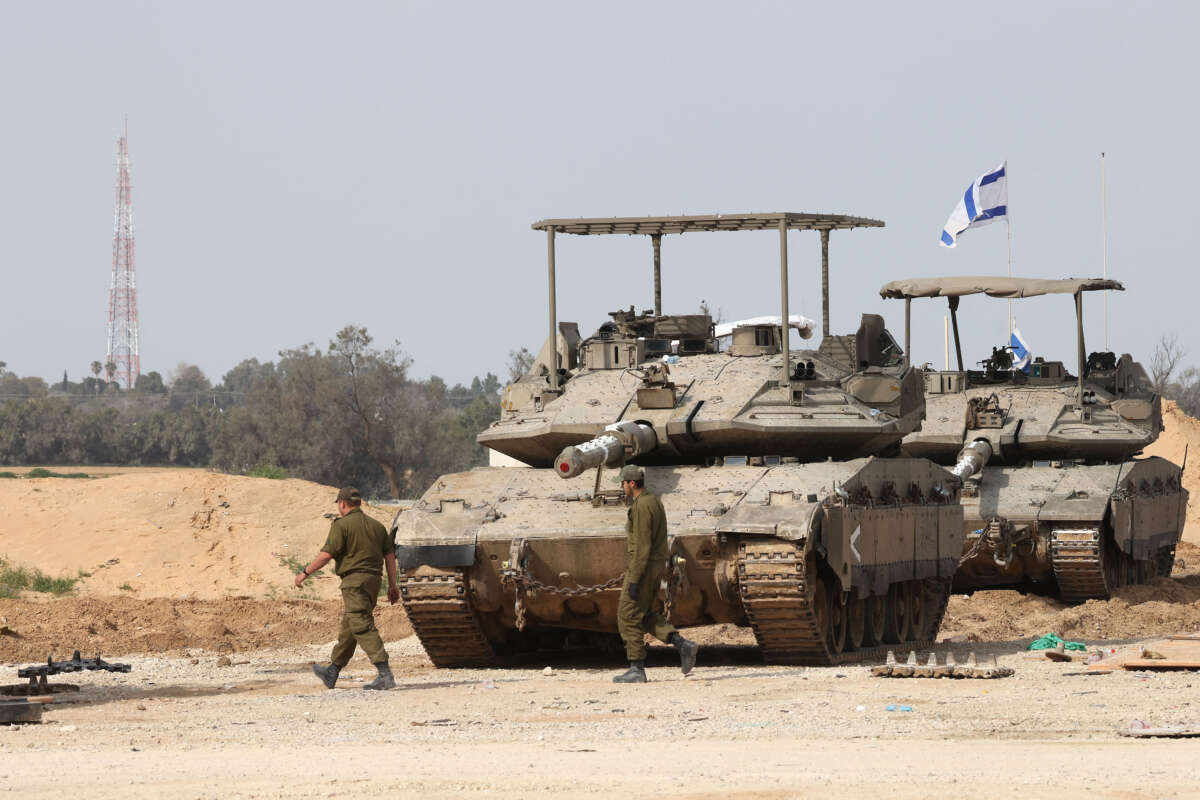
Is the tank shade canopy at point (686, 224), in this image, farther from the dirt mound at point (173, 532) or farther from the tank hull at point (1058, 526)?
the dirt mound at point (173, 532)

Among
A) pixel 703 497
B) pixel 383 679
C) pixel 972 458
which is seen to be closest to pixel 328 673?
pixel 383 679

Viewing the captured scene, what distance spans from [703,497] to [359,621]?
286 cm

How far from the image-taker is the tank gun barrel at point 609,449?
1466 cm

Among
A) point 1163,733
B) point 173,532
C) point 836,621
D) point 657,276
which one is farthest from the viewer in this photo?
point 173,532

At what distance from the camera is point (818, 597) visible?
1505cm

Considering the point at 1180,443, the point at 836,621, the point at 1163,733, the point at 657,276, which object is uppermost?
the point at 657,276

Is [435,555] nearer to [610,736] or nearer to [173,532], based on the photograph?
[610,736]

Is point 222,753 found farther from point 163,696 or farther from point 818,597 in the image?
point 818,597

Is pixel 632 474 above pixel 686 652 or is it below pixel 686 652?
above

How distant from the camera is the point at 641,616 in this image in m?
14.1

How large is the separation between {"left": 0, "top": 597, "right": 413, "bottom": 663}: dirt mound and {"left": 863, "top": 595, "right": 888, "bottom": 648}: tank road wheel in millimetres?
5008

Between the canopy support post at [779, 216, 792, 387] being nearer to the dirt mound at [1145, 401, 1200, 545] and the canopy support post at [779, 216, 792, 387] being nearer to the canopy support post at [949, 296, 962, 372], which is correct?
the canopy support post at [949, 296, 962, 372]

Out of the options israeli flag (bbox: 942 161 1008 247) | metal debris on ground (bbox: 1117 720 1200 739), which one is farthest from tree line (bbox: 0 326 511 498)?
metal debris on ground (bbox: 1117 720 1200 739)

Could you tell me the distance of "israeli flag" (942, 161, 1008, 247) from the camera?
29.7 meters
